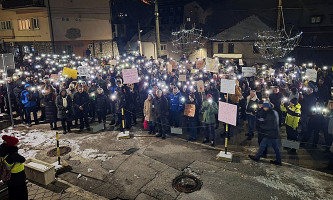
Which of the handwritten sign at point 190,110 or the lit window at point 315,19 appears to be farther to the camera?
the lit window at point 315,19

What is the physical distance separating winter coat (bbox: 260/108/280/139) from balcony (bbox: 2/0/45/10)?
30.5 meters

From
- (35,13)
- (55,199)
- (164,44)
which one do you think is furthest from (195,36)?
(55,199)

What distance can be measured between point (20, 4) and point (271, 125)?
108ft

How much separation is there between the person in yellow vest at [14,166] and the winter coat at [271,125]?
6909mm

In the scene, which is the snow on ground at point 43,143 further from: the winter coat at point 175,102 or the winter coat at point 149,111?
the winter coat at point 175,102

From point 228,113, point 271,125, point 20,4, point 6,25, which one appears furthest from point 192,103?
point 6,25

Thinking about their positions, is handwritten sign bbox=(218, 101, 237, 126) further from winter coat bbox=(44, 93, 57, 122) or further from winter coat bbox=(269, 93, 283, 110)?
winter coat bbox=(44, 93, 57, 122)

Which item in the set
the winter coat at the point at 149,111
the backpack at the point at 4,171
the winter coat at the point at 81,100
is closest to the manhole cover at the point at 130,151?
the winter coat at the point at 149,111

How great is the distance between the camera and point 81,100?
1121 centimetres

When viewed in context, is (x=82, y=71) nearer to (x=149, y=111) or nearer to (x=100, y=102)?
(x=100, y=102)

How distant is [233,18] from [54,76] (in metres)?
33.8

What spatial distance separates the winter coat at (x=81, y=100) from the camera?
11117 mm

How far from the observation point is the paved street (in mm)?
6629

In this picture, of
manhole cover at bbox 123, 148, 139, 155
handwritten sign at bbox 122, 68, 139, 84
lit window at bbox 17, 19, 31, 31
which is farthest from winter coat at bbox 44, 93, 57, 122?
lit window at bbox 17, 19, 31, 31
